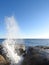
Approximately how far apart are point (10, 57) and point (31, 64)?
11051mm

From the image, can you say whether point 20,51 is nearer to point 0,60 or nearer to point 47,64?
point 0,60

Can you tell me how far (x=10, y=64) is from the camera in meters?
17.2

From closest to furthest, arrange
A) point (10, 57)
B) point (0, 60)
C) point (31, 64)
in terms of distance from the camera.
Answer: point (31, 64)
point (0, 60)
point (10, 57)

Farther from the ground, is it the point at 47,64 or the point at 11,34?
the point at 11,34

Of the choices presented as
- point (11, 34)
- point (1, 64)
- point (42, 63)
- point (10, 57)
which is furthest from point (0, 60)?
point (11, 34)

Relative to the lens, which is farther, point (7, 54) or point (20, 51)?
point (20, 51)

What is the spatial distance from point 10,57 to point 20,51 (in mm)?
7018

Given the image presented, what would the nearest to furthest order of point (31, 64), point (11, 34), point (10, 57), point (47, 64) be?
point (47, 64) → point (31, 64) → point (10, 57) → point (11, 34)

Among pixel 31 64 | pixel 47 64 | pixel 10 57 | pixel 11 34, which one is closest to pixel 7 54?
pixel 10 57

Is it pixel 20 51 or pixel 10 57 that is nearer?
pixel 10 57

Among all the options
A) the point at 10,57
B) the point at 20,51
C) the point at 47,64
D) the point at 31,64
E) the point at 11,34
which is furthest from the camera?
the point at 11,34

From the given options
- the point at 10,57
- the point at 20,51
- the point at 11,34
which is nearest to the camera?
the point at 10,57

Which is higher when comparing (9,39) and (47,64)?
(9,39)

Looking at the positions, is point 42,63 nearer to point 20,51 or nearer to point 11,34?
point 20,51
